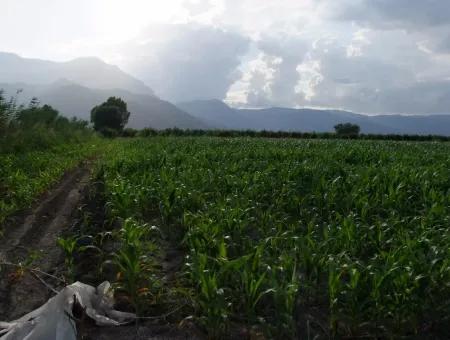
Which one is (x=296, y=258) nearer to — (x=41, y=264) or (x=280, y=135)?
(x=41, y=264)

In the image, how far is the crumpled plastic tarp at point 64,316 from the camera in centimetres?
332

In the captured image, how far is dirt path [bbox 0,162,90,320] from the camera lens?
450 cm

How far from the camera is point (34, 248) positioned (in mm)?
6250

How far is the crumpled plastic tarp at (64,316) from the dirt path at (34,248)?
725 mm

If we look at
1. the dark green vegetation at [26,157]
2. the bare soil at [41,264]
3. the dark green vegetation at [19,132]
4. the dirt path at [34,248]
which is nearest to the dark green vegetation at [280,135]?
the dark green vegetation at [26,157]

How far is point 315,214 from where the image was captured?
6.88 metres

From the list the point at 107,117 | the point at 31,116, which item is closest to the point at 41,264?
the point at 31,116

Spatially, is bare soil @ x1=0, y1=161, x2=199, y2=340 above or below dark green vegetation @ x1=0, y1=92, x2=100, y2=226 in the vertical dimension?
below

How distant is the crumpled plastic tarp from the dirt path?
72cm

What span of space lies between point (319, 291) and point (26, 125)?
17.2m

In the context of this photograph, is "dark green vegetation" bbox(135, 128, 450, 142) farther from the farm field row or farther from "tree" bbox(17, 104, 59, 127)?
the farm field row

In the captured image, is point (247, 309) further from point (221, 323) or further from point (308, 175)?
point (308, 175)

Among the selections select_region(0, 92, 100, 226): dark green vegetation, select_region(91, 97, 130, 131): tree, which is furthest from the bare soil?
select_region(91, 97, 130, 131): tree

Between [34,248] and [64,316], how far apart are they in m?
3.15
